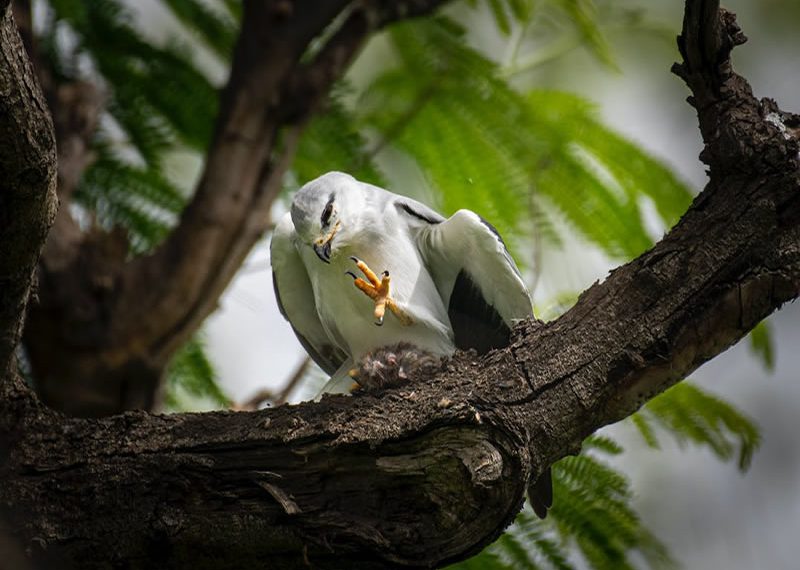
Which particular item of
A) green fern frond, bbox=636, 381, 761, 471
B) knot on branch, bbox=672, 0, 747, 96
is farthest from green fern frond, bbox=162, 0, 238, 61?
knot on branch, bbox=672, 0, 747, 96

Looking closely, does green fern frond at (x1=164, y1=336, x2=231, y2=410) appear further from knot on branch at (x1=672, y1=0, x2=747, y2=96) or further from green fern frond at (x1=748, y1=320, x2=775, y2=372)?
knot on branch at (x1=672, y1=0, x2=747, y2=96)

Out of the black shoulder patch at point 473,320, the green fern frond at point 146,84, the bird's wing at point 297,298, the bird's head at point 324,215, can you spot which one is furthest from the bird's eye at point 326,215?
the green fern frond at point 146,84

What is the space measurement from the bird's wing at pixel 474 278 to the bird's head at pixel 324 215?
43cm

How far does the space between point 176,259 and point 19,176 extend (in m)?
3.24

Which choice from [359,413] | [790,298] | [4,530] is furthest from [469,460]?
[4,530]

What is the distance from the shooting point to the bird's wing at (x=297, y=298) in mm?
6406

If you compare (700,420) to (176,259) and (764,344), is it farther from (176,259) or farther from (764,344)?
(176,259)

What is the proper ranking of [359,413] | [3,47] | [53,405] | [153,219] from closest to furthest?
[3,47] < [359,413] < [53,405] < [153,219]

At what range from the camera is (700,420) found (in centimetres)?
635

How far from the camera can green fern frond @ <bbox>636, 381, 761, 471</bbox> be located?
6.21 metres

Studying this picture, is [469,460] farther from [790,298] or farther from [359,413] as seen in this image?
[790,298]

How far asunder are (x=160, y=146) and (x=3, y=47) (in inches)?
175

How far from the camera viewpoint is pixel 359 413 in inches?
186

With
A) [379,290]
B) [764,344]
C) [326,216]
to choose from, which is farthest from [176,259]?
[764,344]
